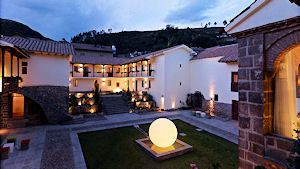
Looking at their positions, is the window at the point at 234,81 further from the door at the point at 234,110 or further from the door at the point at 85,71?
the door at the point at 85,71

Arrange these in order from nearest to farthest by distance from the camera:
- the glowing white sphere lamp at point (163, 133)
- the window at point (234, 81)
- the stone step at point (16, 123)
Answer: the glowing white sphere lamp at point (163, 133)
the stone step at point (16, 123)
the window at point (234, 81)

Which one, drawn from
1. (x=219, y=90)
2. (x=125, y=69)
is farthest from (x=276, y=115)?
(x=125, y=69)

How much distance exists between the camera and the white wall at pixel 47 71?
50.2ft

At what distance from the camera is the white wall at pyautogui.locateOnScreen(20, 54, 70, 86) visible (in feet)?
50.2

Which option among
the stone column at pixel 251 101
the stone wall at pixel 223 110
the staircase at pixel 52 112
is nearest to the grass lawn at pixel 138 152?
the stone column at pixel 251 101

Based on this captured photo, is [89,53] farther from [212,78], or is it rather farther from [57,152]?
[57,152]

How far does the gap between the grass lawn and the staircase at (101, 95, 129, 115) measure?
23.0ft

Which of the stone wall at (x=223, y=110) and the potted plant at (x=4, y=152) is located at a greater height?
the stone wall at (x=223, y=110)

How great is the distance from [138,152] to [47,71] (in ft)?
44.3

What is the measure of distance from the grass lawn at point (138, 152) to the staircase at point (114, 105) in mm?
7023

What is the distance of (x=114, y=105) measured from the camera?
2191 centimetres

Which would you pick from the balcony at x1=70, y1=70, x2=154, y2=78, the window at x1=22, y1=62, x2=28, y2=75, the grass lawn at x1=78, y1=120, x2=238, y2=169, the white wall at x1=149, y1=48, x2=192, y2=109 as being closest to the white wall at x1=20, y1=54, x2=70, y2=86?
the window at x1=22, y1=62, x2=28, y2=75

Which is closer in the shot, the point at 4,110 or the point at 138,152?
the point at 138,152

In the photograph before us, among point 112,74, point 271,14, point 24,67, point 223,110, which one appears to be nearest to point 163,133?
point 271,14
